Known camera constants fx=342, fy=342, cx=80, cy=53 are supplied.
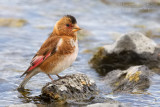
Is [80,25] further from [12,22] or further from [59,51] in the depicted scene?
[59,51]

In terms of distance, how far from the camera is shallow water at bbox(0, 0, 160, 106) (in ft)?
20.0

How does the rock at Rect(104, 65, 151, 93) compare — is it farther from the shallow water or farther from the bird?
the bird

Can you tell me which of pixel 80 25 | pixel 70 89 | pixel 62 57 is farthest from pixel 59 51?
pixel 80 25

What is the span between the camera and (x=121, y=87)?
244 inches

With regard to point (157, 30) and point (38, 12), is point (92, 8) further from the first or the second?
point (157, 30)

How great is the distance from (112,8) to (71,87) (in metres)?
8.45

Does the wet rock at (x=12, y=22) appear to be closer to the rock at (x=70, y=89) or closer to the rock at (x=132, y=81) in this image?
the rock at (x=132, y=81)

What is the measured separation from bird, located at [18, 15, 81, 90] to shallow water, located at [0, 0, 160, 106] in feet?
2.14

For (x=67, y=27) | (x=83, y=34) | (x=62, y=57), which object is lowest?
(x=83, y=34)

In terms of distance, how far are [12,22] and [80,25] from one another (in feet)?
7.34

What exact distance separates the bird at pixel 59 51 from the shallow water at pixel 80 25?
2.14 ft

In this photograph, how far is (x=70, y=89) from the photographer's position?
558cm

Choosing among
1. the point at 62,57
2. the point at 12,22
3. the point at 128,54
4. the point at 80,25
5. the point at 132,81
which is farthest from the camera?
the point at 80,25

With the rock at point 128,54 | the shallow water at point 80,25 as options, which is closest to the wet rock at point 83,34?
the shallow water at point 80,25
